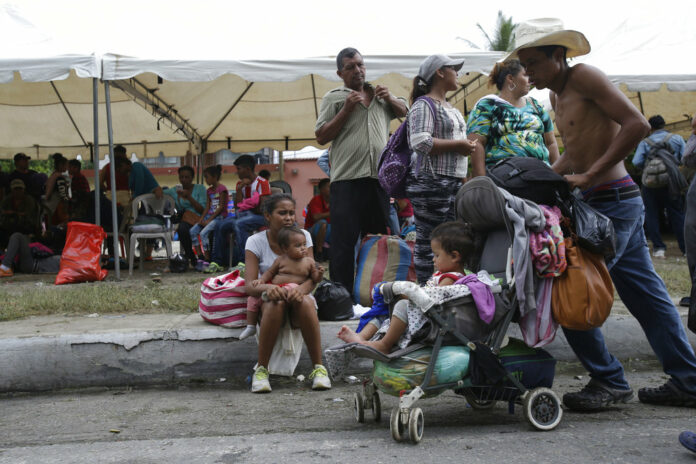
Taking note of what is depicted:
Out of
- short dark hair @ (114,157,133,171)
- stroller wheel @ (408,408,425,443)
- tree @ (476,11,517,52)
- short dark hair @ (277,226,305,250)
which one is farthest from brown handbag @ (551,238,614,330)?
tree @ (476,11,517,52)

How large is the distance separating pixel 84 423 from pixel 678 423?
3.01 metres

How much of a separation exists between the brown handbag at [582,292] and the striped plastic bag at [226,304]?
2.23m

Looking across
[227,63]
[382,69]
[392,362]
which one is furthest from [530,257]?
[227,63]

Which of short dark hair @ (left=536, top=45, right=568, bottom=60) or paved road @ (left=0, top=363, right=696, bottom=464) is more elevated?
short dark hair @ (left=536, top=45, right=568, bottom=60)

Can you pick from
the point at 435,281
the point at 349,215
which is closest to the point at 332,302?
the point at 349,215

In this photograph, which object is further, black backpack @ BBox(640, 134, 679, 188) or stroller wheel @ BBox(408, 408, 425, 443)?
black backpack @ BBox(640, 134, 679, 188)

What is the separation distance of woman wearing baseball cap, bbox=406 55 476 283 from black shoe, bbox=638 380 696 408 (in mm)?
1620

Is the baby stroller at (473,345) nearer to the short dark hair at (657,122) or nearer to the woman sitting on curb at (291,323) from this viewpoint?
the woman sitting on curb at (291,323)

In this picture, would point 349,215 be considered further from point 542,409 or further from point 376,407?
point 542,409

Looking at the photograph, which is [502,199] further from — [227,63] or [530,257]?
[227,63]

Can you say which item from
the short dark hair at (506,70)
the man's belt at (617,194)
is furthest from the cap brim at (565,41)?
the short dark hair at (506,70)

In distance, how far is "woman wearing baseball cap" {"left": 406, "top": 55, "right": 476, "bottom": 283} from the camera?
15.1 ft

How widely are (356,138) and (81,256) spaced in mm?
3957

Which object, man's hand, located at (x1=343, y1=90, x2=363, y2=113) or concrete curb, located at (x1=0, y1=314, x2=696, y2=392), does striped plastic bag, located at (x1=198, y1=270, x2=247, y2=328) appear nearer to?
concrete curb, located at (x1=0, y1=314, x2=696, y2=392)
